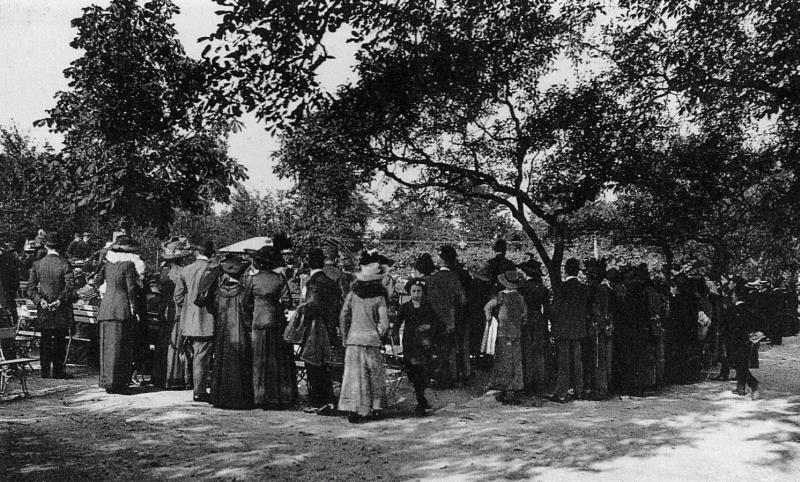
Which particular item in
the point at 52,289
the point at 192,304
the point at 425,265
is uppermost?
the point at 425,265

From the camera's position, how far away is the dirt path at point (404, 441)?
5.12 meters

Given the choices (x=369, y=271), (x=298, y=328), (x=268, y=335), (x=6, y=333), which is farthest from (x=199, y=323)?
(x=369, y=271)

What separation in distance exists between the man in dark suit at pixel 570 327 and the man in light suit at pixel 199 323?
4.49 m

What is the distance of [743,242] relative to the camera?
13703 mm

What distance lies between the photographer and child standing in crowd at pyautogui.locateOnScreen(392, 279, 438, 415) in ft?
24.5

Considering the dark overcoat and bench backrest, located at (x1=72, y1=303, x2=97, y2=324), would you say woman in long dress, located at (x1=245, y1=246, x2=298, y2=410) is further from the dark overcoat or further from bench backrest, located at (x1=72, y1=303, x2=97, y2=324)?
bench backrest, located at (x1=72, y1=303, x2=97, y2=324)

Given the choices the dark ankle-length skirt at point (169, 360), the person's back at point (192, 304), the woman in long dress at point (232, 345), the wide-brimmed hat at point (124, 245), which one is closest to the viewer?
the woman in long dress at point (232, 345)

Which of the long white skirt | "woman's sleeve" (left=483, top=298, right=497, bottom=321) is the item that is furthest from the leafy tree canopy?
"woman's sleeve" (left=483, top=298, right=497, bottom=321)

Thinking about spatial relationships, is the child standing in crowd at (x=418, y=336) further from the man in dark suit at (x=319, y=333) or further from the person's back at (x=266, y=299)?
the person's back at (x=266, y=299)

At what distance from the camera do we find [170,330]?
29.2 feet

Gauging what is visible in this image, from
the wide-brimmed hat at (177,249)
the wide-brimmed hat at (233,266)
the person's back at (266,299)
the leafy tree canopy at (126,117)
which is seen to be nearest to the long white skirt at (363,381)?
the person's back at (266,299)

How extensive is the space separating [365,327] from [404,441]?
54.6 inches

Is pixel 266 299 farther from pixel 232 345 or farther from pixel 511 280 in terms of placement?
pixel 511 280

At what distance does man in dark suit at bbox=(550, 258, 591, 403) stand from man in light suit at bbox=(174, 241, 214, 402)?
4487 mm
